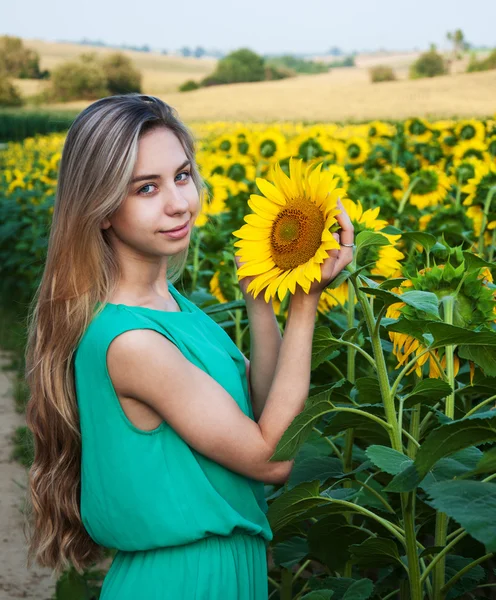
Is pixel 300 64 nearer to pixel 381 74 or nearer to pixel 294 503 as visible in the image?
pixel 381 74

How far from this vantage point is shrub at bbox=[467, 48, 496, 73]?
37562mm

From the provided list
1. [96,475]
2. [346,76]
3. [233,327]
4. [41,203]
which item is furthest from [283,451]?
[346,76]

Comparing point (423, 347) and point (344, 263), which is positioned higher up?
point (344, 263)

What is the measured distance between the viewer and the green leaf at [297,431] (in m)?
1.34

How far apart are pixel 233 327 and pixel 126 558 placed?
51.4 inches

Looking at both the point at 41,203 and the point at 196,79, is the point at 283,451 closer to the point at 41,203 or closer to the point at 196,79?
the point at 41,203

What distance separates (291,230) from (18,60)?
45727 mm

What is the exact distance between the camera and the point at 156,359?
142cm

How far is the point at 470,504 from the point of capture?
1091 mm

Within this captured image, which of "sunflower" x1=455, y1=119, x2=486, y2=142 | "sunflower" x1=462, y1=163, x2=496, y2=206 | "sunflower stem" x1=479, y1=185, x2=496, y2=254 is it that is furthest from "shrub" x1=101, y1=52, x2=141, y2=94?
"sunflower stem" x1=479, y1=185, x2=496, y2=254

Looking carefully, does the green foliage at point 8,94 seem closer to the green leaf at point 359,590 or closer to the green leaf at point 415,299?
the green leaf at point 359,590

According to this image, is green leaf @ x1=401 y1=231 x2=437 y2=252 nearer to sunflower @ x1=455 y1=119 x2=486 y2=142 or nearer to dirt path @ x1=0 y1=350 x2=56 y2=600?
dirt path @ x1=0 y1=350 x2=56 y2=600

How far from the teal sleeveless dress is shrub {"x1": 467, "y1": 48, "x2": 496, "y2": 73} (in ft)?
123

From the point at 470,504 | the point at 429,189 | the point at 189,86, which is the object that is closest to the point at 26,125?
the point at 189,86
